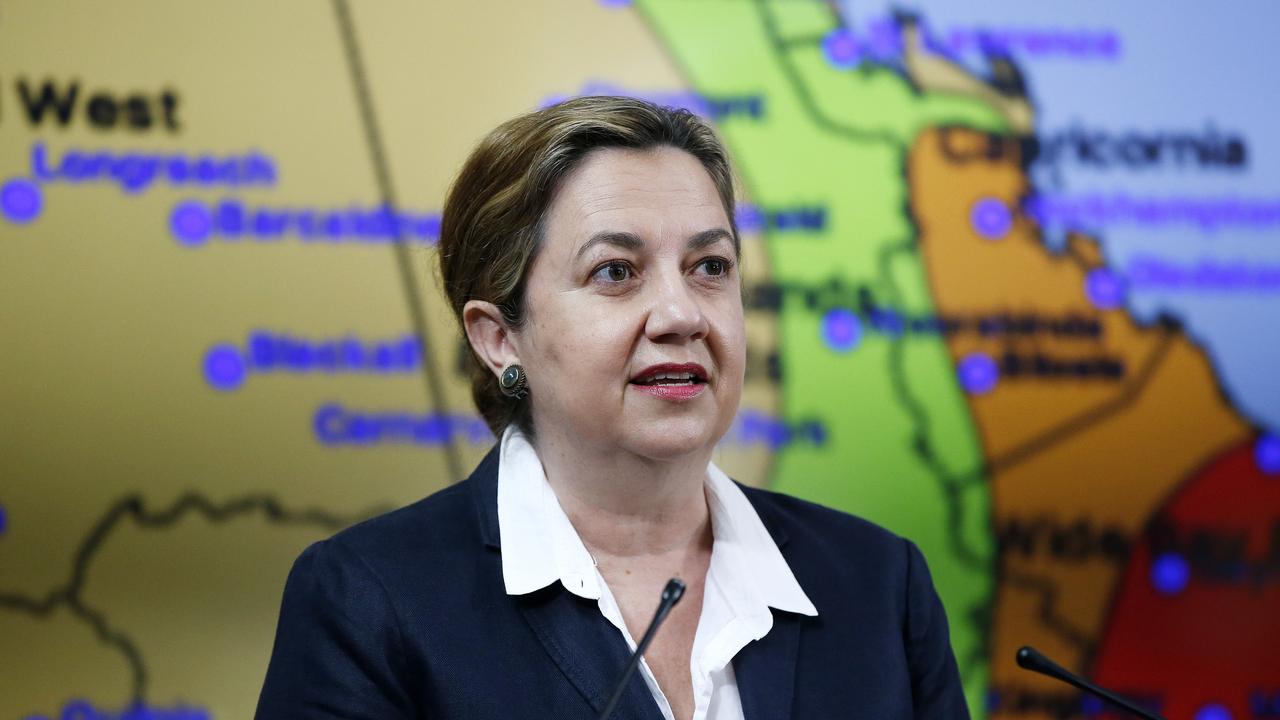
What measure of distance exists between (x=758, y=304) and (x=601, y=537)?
2.43 feet

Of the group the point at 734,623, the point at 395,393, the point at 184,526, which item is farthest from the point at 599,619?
the point at 184,526

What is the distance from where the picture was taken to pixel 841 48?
2.14 metres

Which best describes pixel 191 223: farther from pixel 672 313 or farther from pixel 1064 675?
pixel 1064 675

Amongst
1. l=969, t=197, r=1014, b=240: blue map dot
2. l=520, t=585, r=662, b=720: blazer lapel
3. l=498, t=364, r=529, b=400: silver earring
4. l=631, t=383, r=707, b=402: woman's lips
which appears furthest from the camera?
l=969, t=197, r=1014, b=240: blue map dot

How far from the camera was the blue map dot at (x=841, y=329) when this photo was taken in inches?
83.8

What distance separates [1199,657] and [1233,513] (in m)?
0.26

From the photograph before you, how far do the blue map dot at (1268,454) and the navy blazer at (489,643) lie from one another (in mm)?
943

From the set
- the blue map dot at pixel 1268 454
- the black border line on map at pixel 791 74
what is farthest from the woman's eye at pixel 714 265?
the blue map dot at pixel 1268 454

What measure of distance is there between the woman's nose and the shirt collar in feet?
0.81

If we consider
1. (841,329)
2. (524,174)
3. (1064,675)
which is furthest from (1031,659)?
(841,329)

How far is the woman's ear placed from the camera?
1.56m

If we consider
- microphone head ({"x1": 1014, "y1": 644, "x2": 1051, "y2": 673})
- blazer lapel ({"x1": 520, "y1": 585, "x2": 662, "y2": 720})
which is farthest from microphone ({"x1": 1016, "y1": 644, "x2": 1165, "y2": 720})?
blazer lapel ({"x1": 520, "y1": 585, "x2": 662, "y2": 720})

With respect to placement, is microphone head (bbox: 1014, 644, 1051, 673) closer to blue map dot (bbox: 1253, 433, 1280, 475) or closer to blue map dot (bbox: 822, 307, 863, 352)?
blue map dot (bbox: 822, 307, 863, 352)

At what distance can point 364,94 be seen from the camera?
2088mm
